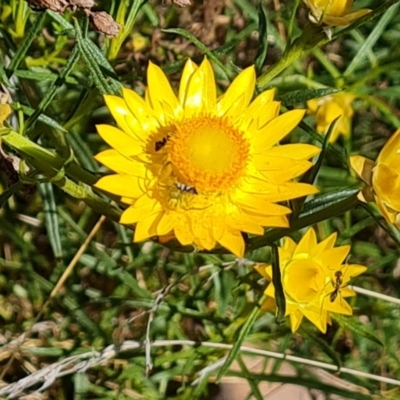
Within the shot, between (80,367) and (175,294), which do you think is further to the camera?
(175,294)

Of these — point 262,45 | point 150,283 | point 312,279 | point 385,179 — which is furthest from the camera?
point 150,283

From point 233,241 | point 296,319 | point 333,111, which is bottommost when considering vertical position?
point 296,319

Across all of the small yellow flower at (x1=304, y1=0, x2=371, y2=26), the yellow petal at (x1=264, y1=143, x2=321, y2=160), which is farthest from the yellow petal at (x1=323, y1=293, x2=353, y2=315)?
the small yellow flower at (x1=304, y1=0, x2=371, y2=26)

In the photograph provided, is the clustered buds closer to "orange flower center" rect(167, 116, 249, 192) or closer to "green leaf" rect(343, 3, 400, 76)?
"orange flower center" rect(167, 116, 249, 192)

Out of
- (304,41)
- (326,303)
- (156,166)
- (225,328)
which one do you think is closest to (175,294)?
(225,328)

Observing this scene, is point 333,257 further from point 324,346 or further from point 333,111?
point 333,111

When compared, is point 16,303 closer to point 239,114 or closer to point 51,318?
point 51,318

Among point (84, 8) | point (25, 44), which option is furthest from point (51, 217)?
point (84, 8)
